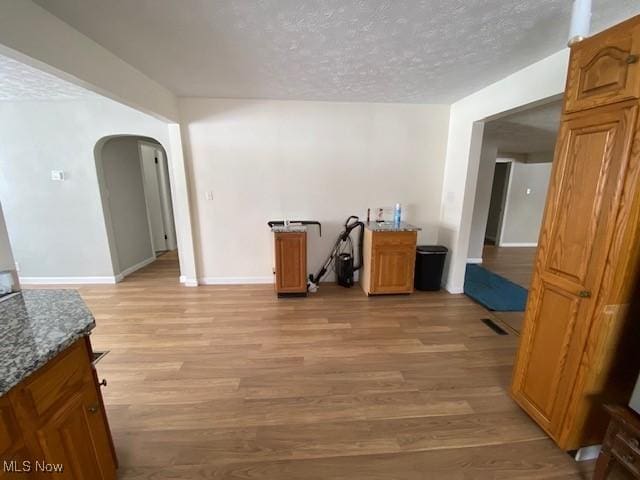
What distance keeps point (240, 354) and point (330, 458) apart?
1136mm

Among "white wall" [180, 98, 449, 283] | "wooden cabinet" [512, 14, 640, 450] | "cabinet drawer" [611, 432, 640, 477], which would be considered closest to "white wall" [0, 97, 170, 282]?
"white wall" [180, 98, 449, 283]

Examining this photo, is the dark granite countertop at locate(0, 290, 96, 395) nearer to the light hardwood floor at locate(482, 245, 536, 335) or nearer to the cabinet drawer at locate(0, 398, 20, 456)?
the cabinet drawer at locate(0, 398, 20, 456)

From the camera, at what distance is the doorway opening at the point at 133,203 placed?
379 cm

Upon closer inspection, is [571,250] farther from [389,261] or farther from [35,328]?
[35,328]

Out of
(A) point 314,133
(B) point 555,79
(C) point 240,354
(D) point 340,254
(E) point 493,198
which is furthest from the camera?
(E) point 493,198

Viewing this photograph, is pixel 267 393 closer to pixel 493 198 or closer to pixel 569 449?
pixel 569 449

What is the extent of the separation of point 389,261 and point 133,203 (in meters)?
4.18

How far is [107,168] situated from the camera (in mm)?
3801

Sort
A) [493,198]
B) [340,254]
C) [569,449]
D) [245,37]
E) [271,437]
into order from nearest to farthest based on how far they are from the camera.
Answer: [569,449], [271,437], [245,37], [340,254], [493,198]

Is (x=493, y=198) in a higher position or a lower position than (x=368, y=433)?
higher

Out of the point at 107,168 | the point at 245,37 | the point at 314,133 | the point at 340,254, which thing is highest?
the point at 245,37

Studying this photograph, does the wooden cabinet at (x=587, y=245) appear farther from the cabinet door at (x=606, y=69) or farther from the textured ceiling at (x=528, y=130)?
the textured ceiling at (x=528, y=130)

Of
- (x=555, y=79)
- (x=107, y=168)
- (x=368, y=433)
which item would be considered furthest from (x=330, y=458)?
(x=107, y=168)

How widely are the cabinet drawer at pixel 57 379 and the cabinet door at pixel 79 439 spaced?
45mm
